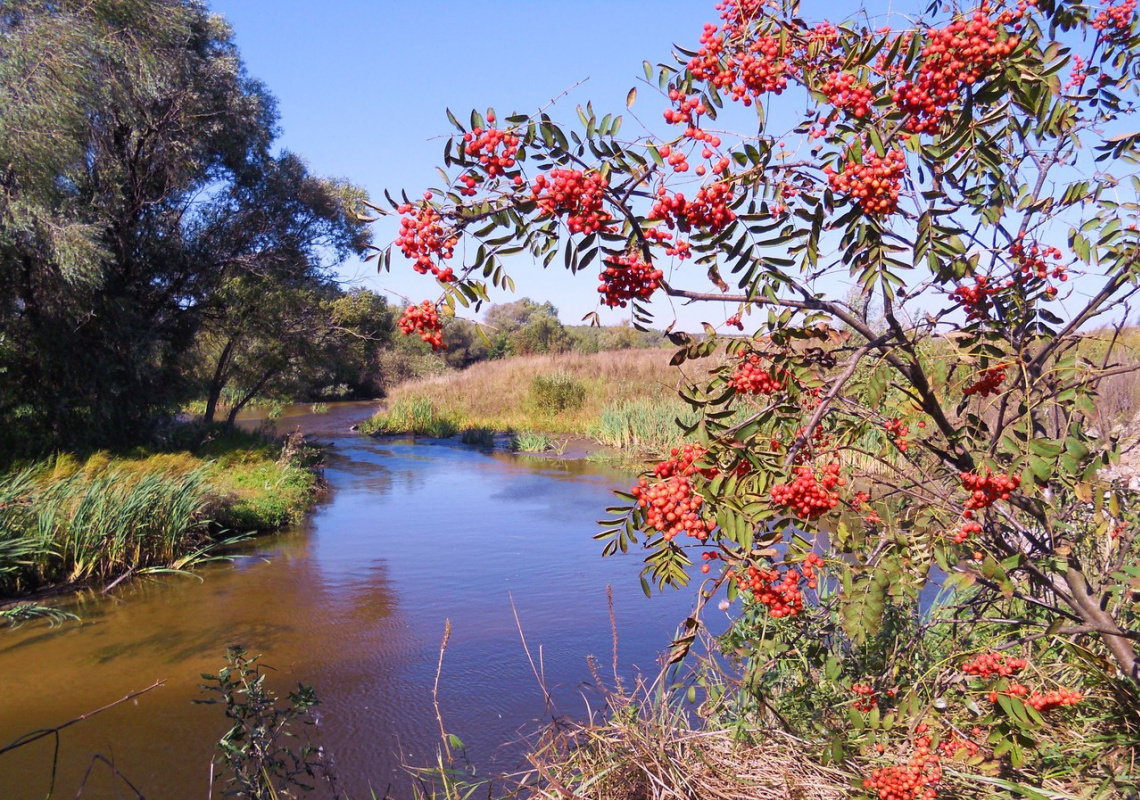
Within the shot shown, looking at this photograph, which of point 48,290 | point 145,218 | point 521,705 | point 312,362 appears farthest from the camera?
point 312,362

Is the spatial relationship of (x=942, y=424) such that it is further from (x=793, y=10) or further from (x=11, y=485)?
(x=11, y=485)

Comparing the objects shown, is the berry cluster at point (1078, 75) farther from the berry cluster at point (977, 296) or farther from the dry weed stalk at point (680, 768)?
the dry weed stalk at point (680, 768)

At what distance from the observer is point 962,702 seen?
2.86 metres

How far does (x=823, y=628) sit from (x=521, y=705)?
2.06m

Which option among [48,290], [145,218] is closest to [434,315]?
[48,290]

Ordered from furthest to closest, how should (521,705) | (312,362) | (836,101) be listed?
(312,362)
(521,705)
(836,101)

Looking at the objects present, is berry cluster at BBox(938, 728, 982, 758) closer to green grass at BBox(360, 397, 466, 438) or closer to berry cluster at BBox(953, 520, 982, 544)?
berry cluster at BBox(953, 520, 982, 544)

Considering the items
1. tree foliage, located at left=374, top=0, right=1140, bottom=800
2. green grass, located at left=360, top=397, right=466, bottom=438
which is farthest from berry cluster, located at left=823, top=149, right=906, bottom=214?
green grass, located at left=360, top=397, right=466, bottom=438

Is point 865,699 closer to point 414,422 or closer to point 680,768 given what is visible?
point 680,768

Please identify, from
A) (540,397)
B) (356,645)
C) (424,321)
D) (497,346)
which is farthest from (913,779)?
(497,346)

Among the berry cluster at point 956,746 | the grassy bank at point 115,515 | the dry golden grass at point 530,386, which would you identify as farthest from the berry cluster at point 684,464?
the dry golden grass at point 530,386

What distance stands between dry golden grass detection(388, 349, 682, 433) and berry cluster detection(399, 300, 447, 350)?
15.1 m

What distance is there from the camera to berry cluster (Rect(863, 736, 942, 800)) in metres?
2.13

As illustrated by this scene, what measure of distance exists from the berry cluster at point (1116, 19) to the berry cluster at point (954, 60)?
0.61 metres
